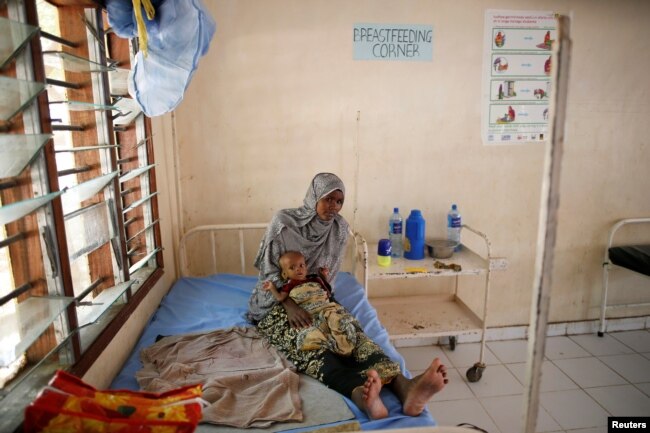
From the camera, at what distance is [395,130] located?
127 inches

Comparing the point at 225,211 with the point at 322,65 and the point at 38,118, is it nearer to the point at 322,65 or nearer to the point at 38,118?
the point at 322,65

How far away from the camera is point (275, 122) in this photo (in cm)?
311

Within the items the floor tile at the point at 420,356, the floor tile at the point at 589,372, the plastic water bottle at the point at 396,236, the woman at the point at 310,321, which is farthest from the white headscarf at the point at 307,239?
the floor tile at the point at 589,372

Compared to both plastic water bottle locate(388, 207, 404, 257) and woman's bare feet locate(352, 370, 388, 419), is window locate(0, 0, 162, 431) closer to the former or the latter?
woman's bare feet locate(352, 370, 388, 419)

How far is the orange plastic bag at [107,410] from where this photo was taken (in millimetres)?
1109

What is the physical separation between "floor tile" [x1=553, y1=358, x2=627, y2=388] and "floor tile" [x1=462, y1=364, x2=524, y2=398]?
428 mm

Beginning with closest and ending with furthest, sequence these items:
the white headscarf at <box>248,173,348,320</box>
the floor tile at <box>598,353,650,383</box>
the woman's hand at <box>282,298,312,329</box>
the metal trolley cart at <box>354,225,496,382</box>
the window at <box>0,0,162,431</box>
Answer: the window at <box>0,0,162,431</box>, the woman's hand at <box>282,298,312,329</box>, the white headscarf at <box>248,173,348,320</box>, the metal trolley cart at <box>354,225,496,382</box>, the floor tile at <box>598,353,650,383</box>

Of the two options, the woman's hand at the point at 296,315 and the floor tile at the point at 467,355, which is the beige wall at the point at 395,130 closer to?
the floor tile at the point at 467,355

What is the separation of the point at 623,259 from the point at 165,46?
350cm

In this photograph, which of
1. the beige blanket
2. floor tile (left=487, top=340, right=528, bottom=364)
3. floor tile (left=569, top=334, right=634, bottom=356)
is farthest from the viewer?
floor tile (left=569, top=334, right=634, bottom=356)

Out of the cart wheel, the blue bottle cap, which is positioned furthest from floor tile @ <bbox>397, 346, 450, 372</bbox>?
the blue bottle cap

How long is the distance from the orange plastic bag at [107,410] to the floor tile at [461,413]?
1941 millimetres

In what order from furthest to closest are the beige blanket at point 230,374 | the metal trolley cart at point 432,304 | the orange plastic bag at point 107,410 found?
the metal trolley cart at point 432,304
the beige blanket at point 230,374
the orange plastic bag at point 107,410

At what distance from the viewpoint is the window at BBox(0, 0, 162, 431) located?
133cm
